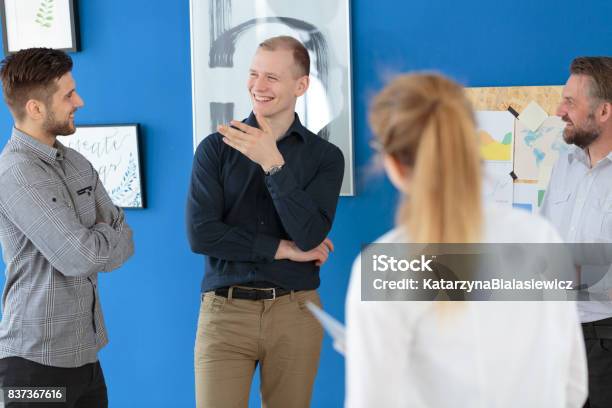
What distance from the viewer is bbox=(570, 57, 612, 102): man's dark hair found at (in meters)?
2.37

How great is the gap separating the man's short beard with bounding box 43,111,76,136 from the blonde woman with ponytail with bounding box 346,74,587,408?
1.42m

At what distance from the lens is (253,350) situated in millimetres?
2396

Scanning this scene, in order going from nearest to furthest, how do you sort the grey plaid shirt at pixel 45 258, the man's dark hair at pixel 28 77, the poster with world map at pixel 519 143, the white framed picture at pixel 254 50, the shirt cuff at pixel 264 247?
the grey plaid shirt at pixel 45 258 → the man's dark hair at pixel 28 77 → the shirt cuff at pixel 264 247 → the poster with world map at pixel 519 143 → the white framed picture at pixel 254 50

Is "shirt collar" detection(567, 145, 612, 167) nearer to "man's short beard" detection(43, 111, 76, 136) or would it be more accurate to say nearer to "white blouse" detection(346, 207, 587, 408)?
"white blouse" detection(346, 207, 587, 408)

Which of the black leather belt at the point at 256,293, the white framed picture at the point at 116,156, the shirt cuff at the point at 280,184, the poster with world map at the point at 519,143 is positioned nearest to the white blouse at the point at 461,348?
the shirt cuff at the point at 280,184

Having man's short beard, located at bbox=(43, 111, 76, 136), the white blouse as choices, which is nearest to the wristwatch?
man's short beard, located at bbox=(43, 111, 76, 136)

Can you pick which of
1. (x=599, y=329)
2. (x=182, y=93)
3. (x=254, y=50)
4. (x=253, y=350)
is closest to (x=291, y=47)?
(x=254, y=50)

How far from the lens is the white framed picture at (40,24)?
3391 millimetres

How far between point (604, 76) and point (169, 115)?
1.94m

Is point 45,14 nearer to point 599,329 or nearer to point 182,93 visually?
point 182,93

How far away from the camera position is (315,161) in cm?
246

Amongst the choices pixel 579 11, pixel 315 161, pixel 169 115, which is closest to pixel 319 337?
pixel 315 161

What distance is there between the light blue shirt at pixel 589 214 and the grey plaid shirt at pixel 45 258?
1.53m

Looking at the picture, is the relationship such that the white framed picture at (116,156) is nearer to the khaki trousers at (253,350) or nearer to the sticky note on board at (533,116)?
the khaki trousers at (253,350)
